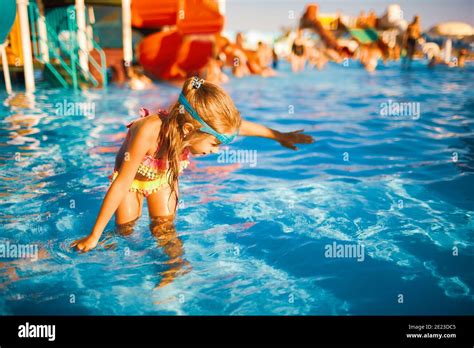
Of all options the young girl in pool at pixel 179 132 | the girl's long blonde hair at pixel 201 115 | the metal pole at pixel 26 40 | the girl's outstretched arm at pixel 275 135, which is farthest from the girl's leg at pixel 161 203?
the metal pole at pixel 26 40

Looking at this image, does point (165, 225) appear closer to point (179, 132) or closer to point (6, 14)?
point (179, 132)

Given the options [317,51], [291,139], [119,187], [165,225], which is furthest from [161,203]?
[317,51]

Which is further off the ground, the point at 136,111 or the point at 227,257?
the point at 136,111

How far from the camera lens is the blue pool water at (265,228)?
102 inches

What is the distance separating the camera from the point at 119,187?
2.29 m

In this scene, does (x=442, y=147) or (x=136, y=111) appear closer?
(x=442, y=147)

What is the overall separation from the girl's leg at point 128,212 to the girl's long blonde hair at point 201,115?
2.59 feet

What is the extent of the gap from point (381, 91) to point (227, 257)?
432 inches

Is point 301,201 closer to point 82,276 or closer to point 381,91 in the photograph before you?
point 82,276

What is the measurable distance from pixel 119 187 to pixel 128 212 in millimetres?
879

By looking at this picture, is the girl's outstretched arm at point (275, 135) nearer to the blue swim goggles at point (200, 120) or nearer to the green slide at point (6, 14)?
the blue swim goggles at point (200, 120)
